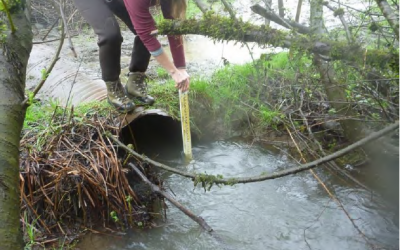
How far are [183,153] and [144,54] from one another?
101 centimetres

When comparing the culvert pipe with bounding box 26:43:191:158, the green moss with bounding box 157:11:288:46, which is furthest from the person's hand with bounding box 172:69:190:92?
the green moss with bounding box 157:11:288:46

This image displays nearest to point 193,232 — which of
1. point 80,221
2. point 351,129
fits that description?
point 80,221

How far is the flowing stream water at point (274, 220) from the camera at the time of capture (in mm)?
2564

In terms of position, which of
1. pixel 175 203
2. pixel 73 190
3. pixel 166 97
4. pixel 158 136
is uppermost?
pixel 166 97

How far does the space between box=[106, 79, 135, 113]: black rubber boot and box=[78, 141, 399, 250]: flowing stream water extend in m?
0.74

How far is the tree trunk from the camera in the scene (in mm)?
1030

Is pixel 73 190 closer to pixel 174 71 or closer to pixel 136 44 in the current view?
pixel 174 71

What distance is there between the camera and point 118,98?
11.3 ft

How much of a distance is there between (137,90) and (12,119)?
2.47m

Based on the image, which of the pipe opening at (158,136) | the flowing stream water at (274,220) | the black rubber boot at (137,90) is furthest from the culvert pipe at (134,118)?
the flowing stream water at (274,220)

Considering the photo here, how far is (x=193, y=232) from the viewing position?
2.72 meters

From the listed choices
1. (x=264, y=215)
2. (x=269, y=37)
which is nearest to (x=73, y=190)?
(x=264, y=215)

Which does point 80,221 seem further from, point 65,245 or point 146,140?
point 146,140

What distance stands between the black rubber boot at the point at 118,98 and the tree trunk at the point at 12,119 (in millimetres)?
1852
